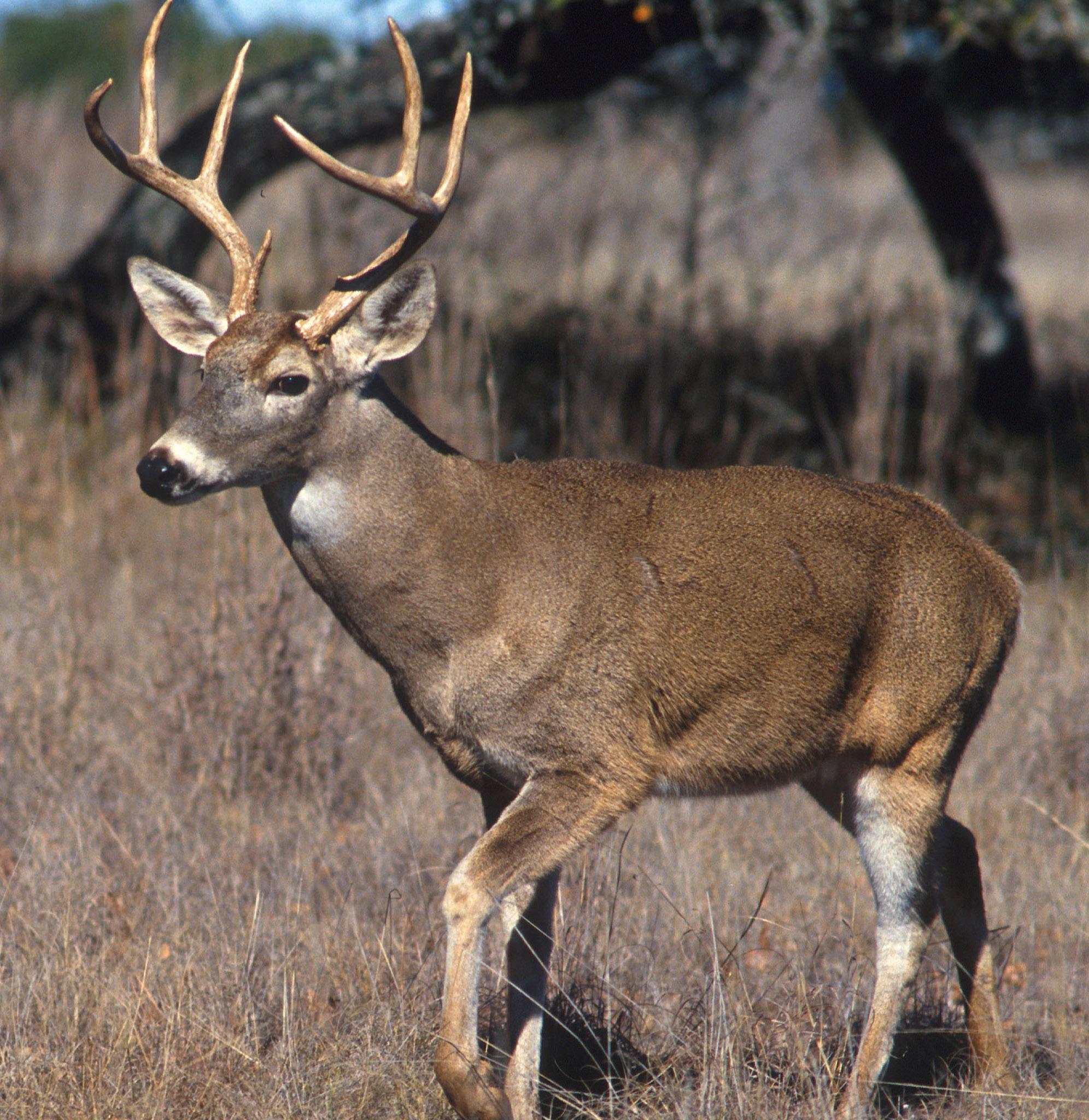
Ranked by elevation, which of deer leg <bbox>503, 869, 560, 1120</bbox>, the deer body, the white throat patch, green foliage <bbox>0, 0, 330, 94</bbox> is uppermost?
green foliage <bbox>0, 0, 330, 94</bbox>

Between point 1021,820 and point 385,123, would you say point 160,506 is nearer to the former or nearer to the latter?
point 385,123

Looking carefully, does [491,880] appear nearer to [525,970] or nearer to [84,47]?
[525,970]

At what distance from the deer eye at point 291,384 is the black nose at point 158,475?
0.33 meters

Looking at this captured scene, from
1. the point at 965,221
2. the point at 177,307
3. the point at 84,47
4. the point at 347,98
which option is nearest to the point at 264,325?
the point at 177,307

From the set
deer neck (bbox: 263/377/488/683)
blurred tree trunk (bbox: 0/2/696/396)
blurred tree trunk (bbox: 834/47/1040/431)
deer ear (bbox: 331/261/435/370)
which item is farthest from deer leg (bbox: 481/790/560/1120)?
blurred tree trunk (bbox: 834/47/1040/431)

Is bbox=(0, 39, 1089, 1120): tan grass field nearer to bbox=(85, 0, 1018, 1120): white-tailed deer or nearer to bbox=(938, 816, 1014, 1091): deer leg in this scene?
bbox=(938, 816, 1014, 1091): deer leg

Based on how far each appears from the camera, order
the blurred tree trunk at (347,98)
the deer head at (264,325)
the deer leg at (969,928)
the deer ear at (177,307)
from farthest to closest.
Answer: the blurred tree trunk at (347,98)
the deer leg at (969,928)
the deer ear at (177,307)
the deer head at (264,325)

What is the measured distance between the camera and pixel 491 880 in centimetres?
344

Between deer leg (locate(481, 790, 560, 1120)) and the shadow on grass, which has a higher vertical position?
deer leg (locate(481, 790, 560, 1120))

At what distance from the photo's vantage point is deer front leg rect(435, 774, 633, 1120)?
336cm

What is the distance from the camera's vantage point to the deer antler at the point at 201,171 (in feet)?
13.0

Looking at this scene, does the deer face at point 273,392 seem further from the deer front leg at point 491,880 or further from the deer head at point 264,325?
the deer front leg at point 491,880

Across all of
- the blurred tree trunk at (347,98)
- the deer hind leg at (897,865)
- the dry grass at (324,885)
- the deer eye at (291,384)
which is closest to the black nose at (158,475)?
the deer eye at (291,384)

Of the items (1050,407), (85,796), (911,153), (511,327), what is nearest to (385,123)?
(511,327)
